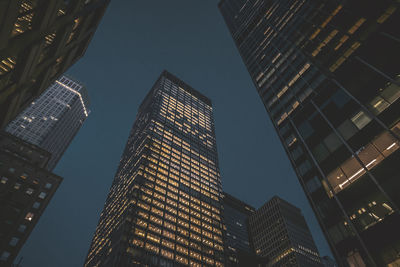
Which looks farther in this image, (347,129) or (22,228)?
(22,228)

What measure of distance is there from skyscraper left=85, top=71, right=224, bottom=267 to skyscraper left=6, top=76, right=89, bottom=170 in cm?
5520

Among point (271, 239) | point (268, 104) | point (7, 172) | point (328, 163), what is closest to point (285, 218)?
point (271, 239)

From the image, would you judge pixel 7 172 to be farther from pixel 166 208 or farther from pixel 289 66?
pixel 289 66

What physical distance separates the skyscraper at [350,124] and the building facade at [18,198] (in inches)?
2512

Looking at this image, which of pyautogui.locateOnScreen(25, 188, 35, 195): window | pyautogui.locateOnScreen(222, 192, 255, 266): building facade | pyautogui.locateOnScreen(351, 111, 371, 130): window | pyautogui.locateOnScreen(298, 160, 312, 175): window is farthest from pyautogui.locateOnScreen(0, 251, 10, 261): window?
pyautogui.locateOnScreen(222, 192, 255, 266): building facade

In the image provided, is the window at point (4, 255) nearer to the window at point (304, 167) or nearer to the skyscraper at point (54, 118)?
the window at point (304, 167)

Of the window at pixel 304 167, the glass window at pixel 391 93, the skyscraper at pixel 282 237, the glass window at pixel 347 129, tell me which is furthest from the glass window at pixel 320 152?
the skyscraper at pixel 282 237

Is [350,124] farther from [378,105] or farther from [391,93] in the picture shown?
[391,93]

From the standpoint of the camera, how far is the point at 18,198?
58.9 m

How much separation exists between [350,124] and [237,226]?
15323 centimetres

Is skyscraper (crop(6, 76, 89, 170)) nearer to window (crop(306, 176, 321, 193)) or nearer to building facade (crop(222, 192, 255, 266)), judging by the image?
building facade (crop(222, 192, 255, 266))

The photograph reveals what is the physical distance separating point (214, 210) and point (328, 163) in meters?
90.9

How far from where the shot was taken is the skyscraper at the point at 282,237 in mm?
127500

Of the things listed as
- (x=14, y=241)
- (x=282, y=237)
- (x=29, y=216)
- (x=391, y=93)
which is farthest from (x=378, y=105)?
(x=282, y=237)
